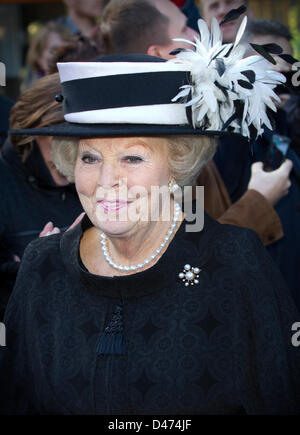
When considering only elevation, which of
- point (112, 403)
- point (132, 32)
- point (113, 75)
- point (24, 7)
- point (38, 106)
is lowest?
point (112, 403)

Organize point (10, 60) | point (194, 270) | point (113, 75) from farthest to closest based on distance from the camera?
point (10, 60), point (194, 270), point (113, 75)

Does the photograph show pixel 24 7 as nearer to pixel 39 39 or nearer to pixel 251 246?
pixel 39 39

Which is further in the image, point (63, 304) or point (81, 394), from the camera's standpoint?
point (63, 304)

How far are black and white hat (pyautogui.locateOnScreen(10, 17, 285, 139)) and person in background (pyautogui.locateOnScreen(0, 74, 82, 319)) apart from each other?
822 mm

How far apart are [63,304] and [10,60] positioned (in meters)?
7.70

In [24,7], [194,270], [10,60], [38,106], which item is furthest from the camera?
[24,7]

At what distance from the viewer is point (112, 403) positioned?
191cm

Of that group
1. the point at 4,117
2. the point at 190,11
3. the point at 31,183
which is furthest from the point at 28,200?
the point at 190,11

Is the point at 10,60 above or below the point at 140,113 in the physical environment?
above

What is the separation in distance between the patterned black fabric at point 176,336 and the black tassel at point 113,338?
0.07 feet

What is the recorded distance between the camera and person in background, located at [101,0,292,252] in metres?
2.93

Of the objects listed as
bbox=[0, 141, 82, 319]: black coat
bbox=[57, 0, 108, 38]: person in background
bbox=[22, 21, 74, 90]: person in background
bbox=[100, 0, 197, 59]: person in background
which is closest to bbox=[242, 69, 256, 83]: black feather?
bbox=[100, 0, 197, 59]: person in background

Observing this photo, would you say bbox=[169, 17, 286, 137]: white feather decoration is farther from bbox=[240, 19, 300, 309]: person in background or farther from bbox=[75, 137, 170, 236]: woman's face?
bbox=[240, 19, 300, 309]: person in background

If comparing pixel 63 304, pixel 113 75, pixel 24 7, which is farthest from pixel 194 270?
pixel 24 7
